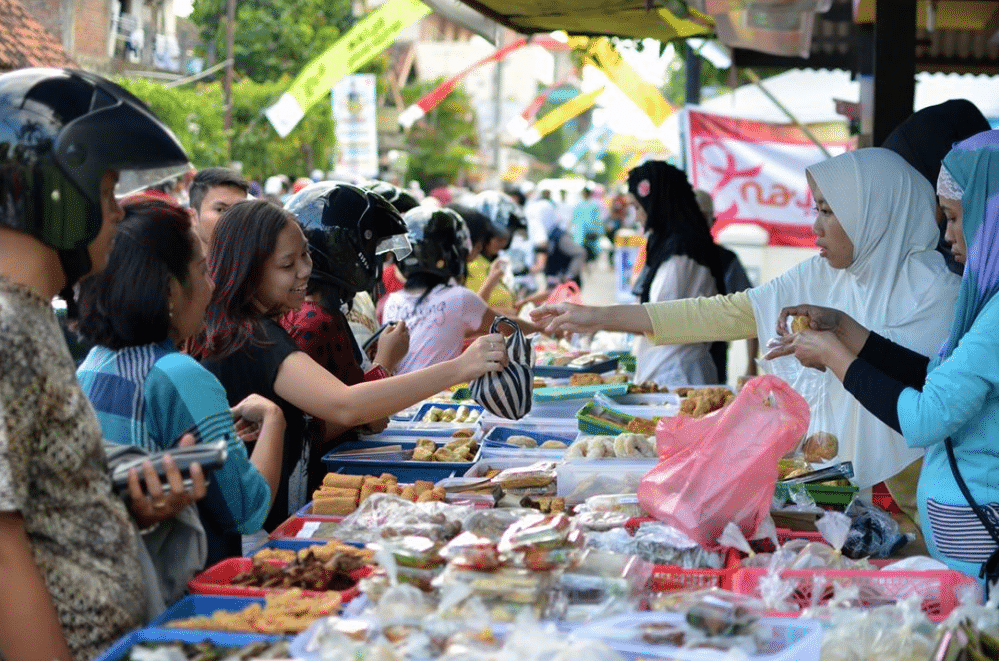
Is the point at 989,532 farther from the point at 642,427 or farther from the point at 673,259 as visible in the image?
the point at 673,259

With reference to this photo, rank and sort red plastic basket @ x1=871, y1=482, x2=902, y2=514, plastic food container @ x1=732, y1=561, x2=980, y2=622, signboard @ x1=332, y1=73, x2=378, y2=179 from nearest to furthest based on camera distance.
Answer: plastic food container @ x1=732, y1=561, x2=980, y2=622, red plastic basket @ x1=871, y1=482, x2=902, y2=514, signboard @ x1=332, y1=73, x2=378, y2=179

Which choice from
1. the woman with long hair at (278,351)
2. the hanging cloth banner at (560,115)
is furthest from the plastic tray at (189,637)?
the hanging cloth banner at (560,115)

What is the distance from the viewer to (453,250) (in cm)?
654

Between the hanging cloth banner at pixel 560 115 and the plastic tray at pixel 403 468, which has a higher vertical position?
the hanging cloth banner at pixel 560 115

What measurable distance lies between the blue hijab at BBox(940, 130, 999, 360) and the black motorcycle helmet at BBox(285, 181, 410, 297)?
7.55 ft

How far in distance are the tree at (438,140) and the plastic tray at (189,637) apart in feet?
143

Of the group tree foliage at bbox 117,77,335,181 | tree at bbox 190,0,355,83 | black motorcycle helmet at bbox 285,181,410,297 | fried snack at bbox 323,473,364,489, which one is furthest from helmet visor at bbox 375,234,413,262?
tree at bbox 190,0,355,83

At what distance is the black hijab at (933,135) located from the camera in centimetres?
473

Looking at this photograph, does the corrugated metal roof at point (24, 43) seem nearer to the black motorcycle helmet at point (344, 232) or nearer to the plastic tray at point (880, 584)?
the black motorcycle helmet at point (344, 232)

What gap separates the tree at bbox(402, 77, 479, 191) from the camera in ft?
156

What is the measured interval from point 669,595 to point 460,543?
0.50 metres

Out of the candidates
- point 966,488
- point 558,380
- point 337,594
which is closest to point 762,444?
point 966,488

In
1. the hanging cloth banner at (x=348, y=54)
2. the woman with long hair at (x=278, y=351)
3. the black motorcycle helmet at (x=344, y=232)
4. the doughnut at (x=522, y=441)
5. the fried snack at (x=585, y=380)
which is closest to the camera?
the woman with long hair at (x=278, y=351)

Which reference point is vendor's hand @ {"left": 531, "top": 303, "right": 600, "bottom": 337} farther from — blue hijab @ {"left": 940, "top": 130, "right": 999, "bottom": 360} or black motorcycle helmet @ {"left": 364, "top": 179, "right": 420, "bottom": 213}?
black motorcycle helmet @ {"left": 364, "top": 179, "right": 420, "bottom": 213}
